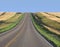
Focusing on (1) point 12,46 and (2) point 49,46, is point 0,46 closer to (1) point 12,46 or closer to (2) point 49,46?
(1) point 12,46

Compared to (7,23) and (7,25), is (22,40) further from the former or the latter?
(7,23)

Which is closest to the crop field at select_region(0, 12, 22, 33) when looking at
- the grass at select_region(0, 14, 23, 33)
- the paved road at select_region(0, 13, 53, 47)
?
the grass at select_region(0, 14, 23, 33)

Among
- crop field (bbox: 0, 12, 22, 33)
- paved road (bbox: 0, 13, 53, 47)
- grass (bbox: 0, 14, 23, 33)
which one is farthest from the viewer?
crop field (bbox: 0, 12, 22, 33)

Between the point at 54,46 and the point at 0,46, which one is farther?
the point at 54,46

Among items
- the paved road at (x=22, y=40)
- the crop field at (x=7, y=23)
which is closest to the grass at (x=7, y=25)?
the crop field at (x=7, y=23)

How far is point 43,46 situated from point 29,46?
1.68 m

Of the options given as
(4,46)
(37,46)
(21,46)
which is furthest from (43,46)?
(4,46)

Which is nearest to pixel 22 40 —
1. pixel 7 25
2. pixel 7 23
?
pixel 7 25

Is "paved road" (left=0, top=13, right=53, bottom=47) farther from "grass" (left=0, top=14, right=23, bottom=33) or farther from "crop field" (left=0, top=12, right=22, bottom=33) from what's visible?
"crop field" (left=0, top=12, right=22, bottom=33)

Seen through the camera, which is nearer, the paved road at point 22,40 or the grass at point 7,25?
the paved road at point 22,40

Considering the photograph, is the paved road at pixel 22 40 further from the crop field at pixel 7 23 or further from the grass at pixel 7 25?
the crop field at pixel 7 23

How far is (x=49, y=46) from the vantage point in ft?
92.9

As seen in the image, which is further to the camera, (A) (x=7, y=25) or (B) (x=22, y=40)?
(A) (x=7, y=25)

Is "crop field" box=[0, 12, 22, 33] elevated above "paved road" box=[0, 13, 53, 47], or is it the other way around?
→ "paved road" box=[0, 13, 53, 47]
